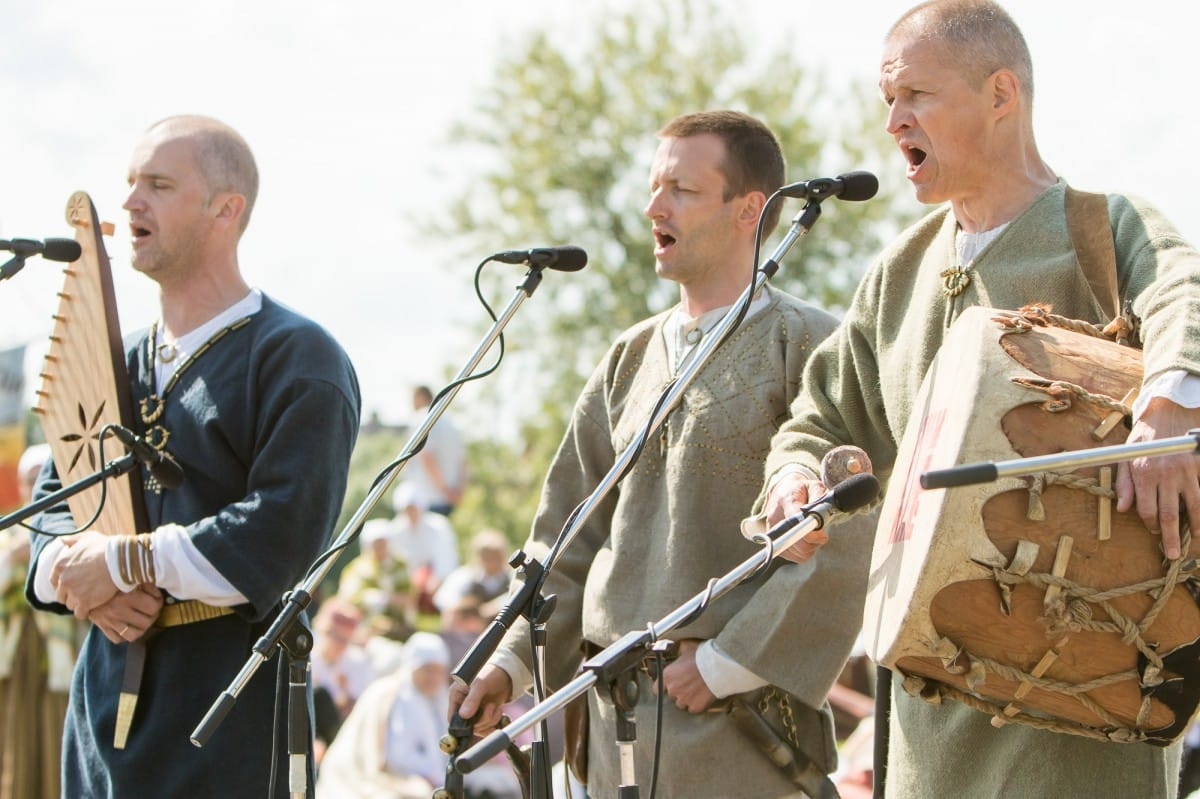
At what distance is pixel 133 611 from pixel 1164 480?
2.61 meters

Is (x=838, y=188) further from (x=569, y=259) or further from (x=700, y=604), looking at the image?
(x=700, y=604)

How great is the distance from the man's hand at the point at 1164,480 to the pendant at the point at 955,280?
69 centimetres

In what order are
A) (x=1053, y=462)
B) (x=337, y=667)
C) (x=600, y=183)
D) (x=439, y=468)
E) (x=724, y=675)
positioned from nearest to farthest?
(x=1053, y=462), (x=724, y=675), (x=337, y=667), (x=439, y=468), (x=600, y=183)

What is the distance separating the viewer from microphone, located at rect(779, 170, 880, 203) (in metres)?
3.34

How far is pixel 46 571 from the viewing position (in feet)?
13.7

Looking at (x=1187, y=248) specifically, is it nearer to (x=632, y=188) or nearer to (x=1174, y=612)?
(x=1174, y=612)

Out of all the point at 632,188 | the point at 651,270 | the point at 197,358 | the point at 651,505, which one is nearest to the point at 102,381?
the point at 197,358

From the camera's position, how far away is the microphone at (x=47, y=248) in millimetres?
3814

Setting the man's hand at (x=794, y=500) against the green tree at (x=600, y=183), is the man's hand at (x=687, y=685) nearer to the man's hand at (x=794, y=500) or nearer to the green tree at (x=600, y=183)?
the man's hand at (x=794, y=500)

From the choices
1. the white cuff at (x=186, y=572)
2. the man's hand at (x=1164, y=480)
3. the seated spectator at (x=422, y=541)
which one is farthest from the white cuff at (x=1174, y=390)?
the seated spectator at (x=422, y=541)

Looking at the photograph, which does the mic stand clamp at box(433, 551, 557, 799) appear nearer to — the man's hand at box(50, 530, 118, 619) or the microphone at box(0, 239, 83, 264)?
the man's hand at box(50, 530, 118, 619)

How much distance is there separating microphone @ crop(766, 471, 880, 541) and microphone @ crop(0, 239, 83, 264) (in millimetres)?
2085

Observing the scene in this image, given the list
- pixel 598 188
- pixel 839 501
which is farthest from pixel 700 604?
pixel 598 188

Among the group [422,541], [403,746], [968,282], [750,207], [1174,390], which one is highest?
[750,207]
